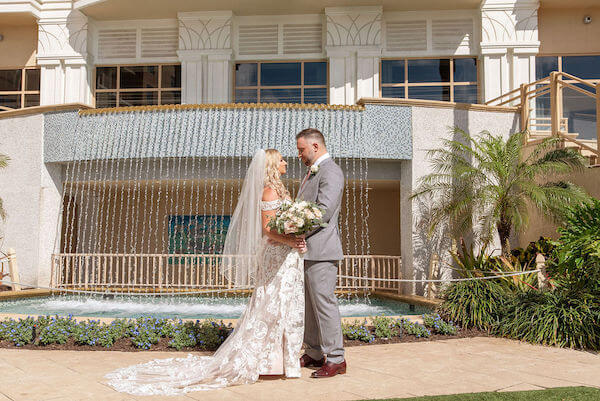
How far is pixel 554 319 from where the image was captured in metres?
7.08

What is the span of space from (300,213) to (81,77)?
1657 centimetres

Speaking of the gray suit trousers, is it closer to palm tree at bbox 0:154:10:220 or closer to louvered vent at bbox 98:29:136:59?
palm tree at bbox 0:154:10:220

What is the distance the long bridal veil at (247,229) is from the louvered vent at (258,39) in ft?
46.2

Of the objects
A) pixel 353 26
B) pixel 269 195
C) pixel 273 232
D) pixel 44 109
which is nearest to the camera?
pixel 273 232

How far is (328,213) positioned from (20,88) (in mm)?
18393

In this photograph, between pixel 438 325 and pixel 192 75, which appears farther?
pixel 192 75

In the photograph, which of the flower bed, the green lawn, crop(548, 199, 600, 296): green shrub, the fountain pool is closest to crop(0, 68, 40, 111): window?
the fountain pool

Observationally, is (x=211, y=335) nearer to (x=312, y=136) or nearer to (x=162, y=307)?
(x=312, y=136)

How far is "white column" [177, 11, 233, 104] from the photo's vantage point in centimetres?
1872

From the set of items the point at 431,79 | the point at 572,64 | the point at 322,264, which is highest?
the point at 572,64

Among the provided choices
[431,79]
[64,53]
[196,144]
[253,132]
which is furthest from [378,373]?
[64,53]

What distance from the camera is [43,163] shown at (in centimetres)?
1476

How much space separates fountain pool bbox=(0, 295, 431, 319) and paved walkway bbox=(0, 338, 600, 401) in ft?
13.7

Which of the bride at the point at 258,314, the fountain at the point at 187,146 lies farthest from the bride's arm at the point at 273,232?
the fountain at the point at 187,146
